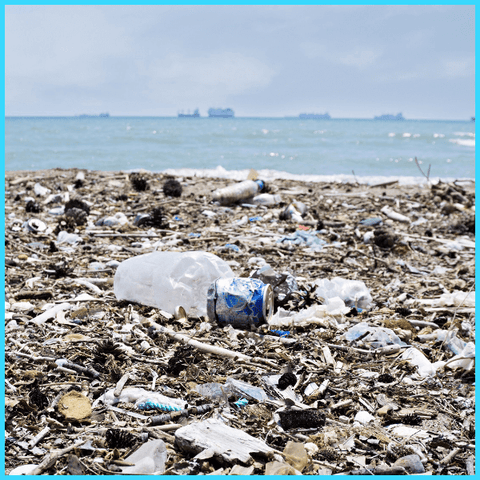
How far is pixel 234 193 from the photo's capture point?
25.1ft

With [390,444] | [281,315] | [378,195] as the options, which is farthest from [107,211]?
[390,444]

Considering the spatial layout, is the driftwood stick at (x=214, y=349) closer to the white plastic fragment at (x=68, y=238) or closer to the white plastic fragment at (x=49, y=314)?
the white plastic fragment at (x=49, y=314)

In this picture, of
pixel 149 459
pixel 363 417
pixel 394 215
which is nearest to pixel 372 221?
pixel 394 215

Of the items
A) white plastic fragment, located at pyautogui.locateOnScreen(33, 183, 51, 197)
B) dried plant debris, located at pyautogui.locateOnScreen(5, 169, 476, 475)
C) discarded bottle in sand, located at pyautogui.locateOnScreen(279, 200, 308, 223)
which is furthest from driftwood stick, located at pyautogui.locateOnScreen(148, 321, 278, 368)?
white plastic fragment, located at pyautogui.locateOnScreen(33, 183, 51, 197)

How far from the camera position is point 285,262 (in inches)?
187

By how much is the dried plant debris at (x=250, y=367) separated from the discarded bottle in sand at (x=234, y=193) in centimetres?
215

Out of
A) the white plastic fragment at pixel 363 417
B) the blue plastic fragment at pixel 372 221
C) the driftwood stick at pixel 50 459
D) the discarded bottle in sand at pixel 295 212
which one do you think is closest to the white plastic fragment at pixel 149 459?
the driftwood stick at pixel 50 459

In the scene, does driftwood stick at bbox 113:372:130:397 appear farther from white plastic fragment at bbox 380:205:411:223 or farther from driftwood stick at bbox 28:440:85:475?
white plastic fragment at bbox 380:205:411:223

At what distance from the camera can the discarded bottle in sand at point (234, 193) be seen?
7.62m

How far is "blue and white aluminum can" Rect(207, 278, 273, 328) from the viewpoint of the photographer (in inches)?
122

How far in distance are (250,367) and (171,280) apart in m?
1.14

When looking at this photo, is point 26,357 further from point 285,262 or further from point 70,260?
point 285,262

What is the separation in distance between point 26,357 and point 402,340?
8.20ft

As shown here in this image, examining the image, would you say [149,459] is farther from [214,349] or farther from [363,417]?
[363,417]
